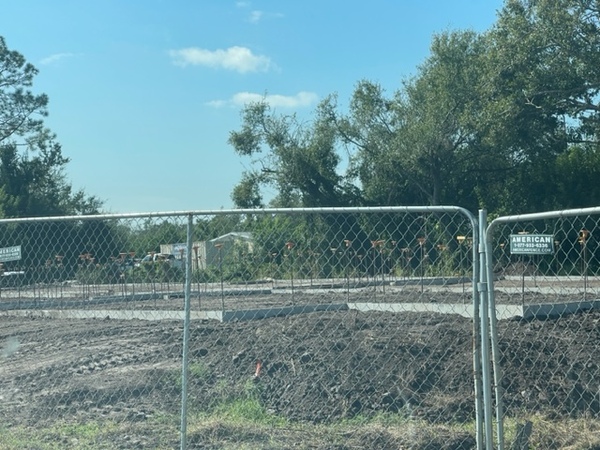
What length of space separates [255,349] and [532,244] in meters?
5.77

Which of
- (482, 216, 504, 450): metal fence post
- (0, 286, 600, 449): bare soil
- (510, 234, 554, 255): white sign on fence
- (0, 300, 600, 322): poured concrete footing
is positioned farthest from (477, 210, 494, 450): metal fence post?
(0, 300, 600, 322): poured concrete footing

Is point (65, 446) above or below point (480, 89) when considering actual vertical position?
below

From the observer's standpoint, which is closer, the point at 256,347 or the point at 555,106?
the point at 256,347

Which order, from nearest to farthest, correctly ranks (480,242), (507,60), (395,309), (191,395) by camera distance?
(480,242) < (191,395) < (395,309) < (507,60)

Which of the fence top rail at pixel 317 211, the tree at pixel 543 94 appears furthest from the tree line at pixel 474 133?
the fence top rail at pixel 317 211

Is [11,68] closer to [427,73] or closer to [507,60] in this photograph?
[427,73]

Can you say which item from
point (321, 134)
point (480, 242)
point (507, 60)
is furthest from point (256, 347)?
point (321, 134)

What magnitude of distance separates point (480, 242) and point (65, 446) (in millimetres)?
3760

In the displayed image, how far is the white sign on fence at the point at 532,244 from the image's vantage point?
4.41 metres

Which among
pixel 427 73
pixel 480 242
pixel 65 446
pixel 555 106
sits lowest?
pixel 65 446

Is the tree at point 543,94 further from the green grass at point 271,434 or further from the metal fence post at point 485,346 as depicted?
the metal fence post at point 485,346

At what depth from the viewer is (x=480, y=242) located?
4758mm

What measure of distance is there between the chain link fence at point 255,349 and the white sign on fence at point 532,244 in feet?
0.88

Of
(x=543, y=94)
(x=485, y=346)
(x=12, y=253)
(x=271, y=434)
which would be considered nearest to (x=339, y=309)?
(x=271, y=434)
